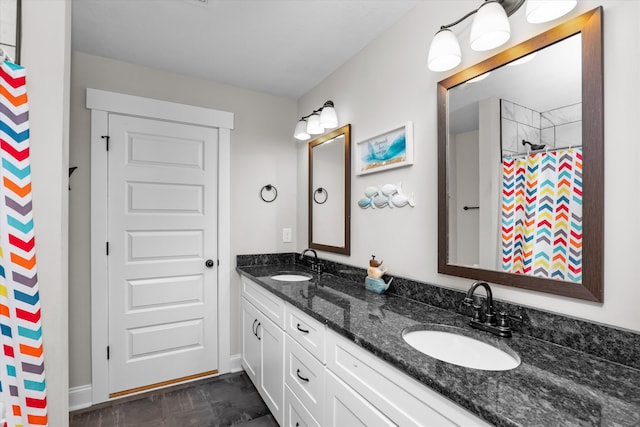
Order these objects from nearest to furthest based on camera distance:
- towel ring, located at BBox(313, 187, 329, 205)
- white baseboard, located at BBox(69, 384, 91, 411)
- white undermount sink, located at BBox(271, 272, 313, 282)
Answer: white baseboard, located at BBox(69, 384, 91, 411), white undermount sink, located at BBox(271, 272, 313, 282), towel ring, located at BBox(313, 187, 329, 205)

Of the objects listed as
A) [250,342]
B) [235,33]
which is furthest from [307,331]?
[235,33]

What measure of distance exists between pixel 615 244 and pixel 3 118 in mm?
1923

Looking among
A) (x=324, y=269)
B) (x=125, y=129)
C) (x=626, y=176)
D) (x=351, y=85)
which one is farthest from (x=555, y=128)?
(x=125, y=129)

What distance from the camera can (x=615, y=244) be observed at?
3.12ft

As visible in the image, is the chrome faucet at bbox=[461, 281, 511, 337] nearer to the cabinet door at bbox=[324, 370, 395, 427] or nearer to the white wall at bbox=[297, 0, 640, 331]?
the white wall at bbox=[297, 0, 640, 331]

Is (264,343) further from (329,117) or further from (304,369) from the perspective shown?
(329,117)

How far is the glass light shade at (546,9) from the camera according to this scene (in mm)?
1012

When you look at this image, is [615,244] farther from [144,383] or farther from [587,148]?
[144,383]

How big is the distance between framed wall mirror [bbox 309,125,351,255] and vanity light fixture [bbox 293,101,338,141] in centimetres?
10

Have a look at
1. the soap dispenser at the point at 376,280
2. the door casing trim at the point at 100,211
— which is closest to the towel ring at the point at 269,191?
the door casing trim at the point at 100,211

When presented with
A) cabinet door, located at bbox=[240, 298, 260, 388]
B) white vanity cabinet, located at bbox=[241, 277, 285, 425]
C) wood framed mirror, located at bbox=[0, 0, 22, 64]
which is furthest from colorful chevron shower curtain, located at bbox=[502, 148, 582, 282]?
wood framed mirror, located at bbox=[0, 0, 22, 64]

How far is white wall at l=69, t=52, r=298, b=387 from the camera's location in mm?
2086

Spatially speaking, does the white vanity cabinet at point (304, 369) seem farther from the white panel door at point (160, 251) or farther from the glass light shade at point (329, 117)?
the glass light shade at point (329, 117)

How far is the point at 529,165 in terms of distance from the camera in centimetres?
117
